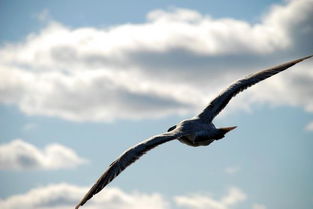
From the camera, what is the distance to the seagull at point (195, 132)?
868 inches

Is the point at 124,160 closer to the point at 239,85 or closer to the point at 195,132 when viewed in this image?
the point at 195,132

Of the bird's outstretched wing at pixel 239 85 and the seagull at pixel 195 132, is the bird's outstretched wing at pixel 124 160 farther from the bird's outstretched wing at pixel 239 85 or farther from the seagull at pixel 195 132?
the bird's outstretched wing at pixel 239 85

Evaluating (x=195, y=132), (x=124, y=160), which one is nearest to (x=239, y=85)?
(x=195, y=132)

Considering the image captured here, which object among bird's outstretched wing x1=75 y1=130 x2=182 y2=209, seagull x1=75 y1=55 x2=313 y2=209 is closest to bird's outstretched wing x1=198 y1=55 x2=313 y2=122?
seagull x1=75 y1=55 x2=313 y2=209

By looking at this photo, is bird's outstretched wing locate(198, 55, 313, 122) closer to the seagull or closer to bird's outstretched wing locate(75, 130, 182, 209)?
the seagull

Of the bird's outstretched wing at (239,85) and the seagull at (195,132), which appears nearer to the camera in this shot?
the seagull at (195,132)

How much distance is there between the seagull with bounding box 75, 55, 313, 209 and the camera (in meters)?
22.0

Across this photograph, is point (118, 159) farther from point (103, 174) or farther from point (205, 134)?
point (205, 134)

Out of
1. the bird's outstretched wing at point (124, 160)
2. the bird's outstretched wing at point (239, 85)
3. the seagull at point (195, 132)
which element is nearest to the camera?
the bird's outstretched wing at point (124, 160)

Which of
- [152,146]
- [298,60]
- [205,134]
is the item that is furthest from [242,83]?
[152,146]

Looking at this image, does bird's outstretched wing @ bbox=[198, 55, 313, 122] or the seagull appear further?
bird's outstretched wing @ bbox=[198, 55, 313, 122]

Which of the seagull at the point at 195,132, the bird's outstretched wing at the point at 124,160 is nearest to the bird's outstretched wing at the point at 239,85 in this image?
the seagull at the point at 195,132

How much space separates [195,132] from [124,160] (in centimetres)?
437

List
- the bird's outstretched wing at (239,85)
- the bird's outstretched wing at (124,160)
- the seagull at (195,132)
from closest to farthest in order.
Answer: the bird's outstretched wing at (124,160)
the seagull at (195,132)
the bird's outstretched wing at (239,85)
